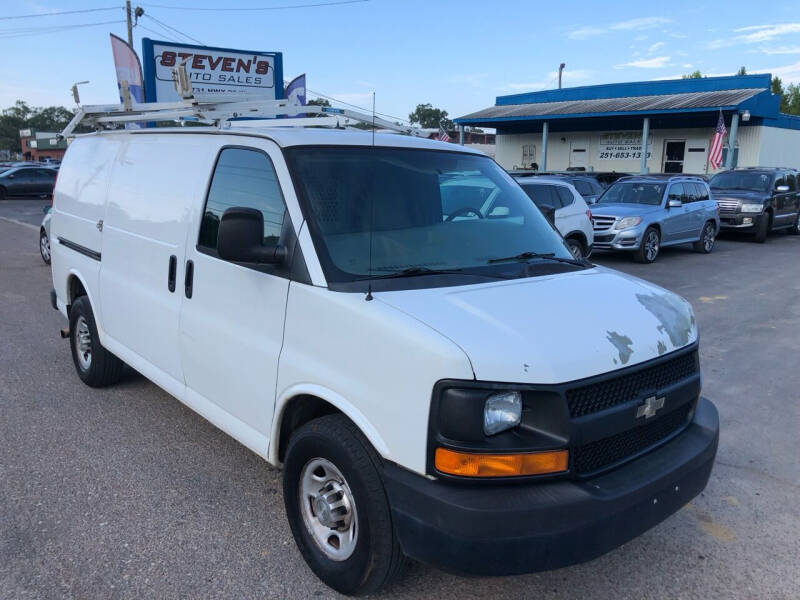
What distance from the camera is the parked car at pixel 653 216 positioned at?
13195 mm

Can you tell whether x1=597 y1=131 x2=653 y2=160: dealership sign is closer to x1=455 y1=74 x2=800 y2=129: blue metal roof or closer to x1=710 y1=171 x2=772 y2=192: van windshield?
x1=455 y1=74 x2=800 y2=129: blue metal roof

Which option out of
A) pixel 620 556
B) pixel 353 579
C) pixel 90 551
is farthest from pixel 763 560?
pixel 90 551

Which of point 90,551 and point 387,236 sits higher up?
point 387,236

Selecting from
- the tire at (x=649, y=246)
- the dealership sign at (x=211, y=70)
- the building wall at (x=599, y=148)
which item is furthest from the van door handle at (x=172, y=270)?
the building wall at (x=599, y=148)

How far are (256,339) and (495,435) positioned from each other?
137cm

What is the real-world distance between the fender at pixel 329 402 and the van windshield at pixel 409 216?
1.63ft

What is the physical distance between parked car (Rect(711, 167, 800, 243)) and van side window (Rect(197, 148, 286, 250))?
1709cm

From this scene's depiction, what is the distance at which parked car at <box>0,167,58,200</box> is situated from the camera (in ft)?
104

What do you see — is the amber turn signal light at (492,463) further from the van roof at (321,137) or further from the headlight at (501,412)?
the van roof at (321,137)

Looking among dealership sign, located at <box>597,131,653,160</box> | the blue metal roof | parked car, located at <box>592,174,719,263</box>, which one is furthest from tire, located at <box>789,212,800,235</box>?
dealership sign, located at <box>597,131,653,160</box>

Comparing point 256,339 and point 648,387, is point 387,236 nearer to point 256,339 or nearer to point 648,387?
point 256,339

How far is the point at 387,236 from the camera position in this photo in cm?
324

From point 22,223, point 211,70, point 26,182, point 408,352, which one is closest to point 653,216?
point 211,70

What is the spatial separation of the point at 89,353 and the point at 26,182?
31349mm
